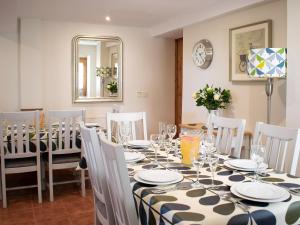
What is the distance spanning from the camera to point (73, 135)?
3.52 m

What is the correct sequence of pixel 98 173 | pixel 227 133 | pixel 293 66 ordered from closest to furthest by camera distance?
pixel 98 173, pixel 227 133, pixel 293 66

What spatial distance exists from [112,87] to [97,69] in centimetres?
41

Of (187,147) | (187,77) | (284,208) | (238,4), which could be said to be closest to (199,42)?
(187,77)

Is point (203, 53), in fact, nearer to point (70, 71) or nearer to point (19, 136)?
point (70, 71)

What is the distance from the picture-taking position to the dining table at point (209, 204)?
4.20ft

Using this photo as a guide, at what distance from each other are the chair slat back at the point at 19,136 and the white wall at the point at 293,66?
7.94 feet

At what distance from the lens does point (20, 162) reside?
3.37 metres

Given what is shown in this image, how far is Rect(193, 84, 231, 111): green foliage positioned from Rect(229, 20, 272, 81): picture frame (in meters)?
0.23

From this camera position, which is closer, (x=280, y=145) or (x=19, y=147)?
(x=280, y=145)

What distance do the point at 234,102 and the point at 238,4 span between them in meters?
1.17

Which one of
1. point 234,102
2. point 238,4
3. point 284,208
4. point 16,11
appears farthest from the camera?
point 16,11

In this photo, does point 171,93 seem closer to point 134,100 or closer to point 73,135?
point 134,100

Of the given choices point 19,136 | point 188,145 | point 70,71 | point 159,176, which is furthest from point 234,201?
point 70,71

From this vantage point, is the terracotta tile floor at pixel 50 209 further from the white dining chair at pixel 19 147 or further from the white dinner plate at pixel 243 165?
the white dinner plate at pixel 243 165
